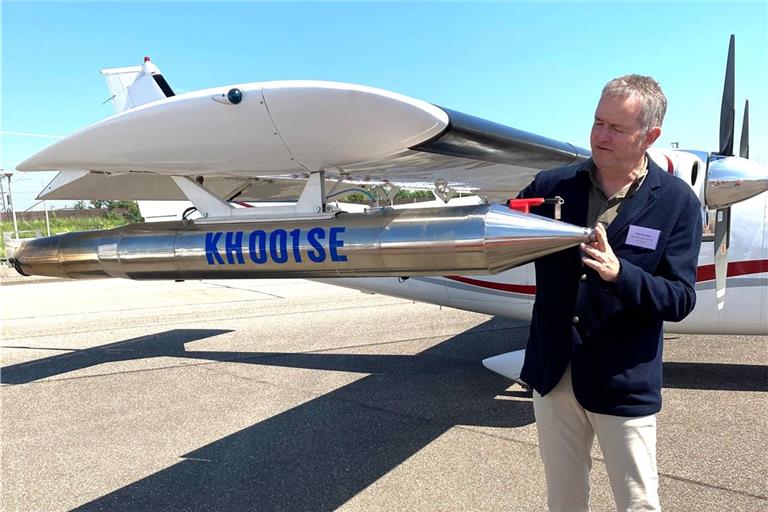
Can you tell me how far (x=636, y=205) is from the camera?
6.48ft

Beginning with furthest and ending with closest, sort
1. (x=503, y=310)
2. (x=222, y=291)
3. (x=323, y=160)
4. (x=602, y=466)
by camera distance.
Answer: (x=222, y=291) < (x=503, y=310) < (x=602, y=466) < (x=323, y=160)

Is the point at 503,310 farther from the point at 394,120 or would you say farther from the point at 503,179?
the point at 394,120

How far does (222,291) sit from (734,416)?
1166cm

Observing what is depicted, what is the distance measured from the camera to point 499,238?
2.57 meters

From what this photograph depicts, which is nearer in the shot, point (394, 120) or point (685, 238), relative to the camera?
point (685, 238)

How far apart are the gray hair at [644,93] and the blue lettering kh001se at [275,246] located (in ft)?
5.22

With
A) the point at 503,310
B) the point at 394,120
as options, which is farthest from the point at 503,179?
the point at 394,120

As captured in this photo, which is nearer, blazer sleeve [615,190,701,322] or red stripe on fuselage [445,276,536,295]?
blazer sleeve [615,190,701,322]

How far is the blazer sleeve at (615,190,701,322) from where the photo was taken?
6.02 feet

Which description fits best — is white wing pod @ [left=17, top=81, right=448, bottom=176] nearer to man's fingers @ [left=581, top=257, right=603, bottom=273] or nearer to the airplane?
the airplane

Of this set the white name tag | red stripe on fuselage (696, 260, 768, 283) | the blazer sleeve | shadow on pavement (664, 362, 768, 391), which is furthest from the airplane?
shadow on pavement (664, 362, 768, 391)

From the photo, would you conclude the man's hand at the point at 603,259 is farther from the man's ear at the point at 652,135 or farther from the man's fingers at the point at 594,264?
the man's ear at the point at 652,135

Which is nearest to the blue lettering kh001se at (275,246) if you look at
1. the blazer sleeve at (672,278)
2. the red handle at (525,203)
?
the red handle at (525,203)

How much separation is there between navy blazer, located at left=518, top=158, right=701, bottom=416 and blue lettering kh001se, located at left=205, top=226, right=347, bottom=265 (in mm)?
1367
